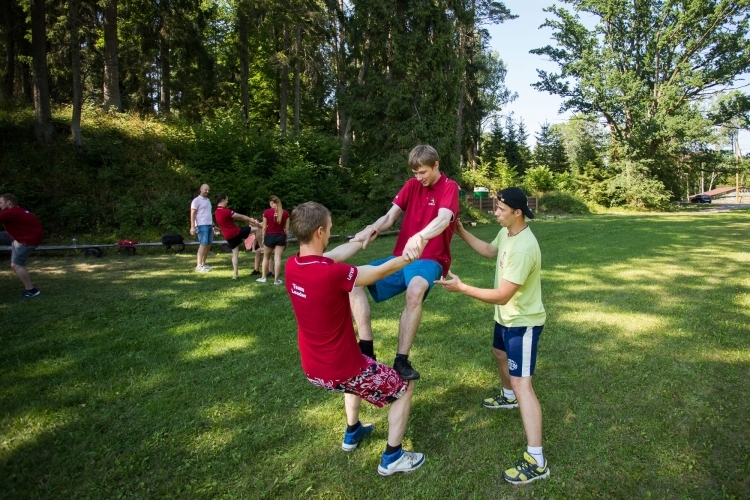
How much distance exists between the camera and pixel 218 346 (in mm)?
5680

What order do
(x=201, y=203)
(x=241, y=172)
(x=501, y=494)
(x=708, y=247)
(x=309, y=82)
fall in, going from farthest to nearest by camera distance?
(x=309, y=82) → (x=241, y=172) → (x=708, y=247) → (x=201, y=203) → (x=501, y=494)

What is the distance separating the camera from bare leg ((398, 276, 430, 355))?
3.55 meters

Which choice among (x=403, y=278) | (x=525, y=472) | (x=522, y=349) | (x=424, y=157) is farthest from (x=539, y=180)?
(x=525, y=472)

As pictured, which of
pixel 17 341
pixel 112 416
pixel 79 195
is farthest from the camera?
pixel 79 195

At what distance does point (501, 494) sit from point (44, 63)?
21.7 meters

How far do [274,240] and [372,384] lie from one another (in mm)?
6776

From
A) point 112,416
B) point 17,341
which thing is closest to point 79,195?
point 17,341

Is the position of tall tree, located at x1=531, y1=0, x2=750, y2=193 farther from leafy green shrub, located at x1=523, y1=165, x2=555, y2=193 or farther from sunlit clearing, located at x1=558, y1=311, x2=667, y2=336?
sunlit clearing, located at x1=558, y1=311, x2=667, y2=336

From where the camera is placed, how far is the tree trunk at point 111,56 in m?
20.6

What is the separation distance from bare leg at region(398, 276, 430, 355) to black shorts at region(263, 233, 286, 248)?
6.16 metres

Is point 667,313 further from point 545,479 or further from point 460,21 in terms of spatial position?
point 460,21

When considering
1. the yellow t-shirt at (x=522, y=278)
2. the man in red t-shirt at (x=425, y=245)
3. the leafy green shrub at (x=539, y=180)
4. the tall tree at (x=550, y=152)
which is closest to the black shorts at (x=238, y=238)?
the man in red t-shirt at (x=425, y=245)

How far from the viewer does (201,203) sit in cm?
1094

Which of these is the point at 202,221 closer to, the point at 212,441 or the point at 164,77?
the point at 212,441
